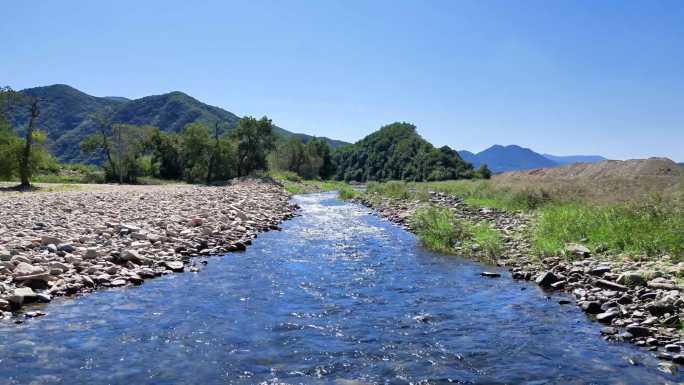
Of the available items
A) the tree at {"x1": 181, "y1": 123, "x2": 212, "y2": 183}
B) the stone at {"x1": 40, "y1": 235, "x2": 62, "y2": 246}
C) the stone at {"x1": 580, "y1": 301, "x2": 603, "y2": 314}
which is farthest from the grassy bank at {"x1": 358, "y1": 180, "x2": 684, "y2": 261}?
the tree at {"x1": 181, "y1": 123, "x2": 212, "y2": 183}

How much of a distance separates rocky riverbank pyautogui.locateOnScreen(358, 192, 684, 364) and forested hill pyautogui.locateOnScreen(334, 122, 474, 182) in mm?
101871

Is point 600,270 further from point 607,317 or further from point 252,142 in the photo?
point 252,142

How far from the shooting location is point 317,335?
1054cm

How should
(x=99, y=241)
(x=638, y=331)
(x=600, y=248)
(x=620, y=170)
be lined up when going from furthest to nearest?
1. (x=620, y=170)
2. (x=99, y=241)
3. (x=600, y=248)
4. (x=638, y=331)

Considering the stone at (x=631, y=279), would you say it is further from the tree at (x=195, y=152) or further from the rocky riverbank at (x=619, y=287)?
the tree at (x=195, y=152)

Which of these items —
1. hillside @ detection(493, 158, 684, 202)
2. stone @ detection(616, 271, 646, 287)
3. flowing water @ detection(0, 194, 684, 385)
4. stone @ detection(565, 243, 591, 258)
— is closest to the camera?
flowing water @ detection(0, 194, 684, 385)

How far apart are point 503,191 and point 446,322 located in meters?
29.0

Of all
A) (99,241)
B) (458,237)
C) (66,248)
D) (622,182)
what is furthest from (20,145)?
(622,182)

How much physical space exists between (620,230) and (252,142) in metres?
66.1

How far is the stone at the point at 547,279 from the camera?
48.5ft

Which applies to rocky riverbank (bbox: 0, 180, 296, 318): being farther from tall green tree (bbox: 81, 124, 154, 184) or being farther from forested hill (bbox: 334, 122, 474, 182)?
forested hill (bbox: 334, 122, 474, 182)

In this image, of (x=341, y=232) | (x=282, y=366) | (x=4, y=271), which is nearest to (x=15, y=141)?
(x=341, y=232)

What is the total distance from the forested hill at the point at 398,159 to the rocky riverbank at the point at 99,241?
97196mm

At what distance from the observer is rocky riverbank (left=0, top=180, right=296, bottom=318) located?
500 inches
